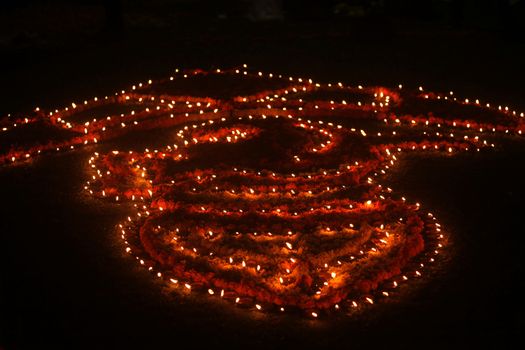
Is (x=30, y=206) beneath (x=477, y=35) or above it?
beneath

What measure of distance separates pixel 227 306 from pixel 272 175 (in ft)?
8.50

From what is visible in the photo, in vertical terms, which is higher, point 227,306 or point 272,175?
point 272,175

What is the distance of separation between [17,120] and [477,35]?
412 inches

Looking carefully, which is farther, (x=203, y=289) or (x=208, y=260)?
(x=208, y=260)

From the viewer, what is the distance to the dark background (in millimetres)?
5137

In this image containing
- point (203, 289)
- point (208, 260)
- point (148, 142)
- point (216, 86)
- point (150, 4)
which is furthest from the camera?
point (150, 4)

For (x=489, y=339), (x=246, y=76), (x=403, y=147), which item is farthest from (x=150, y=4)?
(x=489, y=339)

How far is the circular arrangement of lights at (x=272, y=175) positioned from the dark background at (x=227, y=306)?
0.26 meters

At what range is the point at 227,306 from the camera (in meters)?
5.41

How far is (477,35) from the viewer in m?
15.5

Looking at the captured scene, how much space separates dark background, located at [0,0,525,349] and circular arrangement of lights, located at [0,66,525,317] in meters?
0.26

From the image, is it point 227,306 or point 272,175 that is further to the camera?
point 272,175

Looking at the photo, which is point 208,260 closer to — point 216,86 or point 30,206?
point 30,206

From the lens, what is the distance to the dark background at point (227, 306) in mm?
5137
